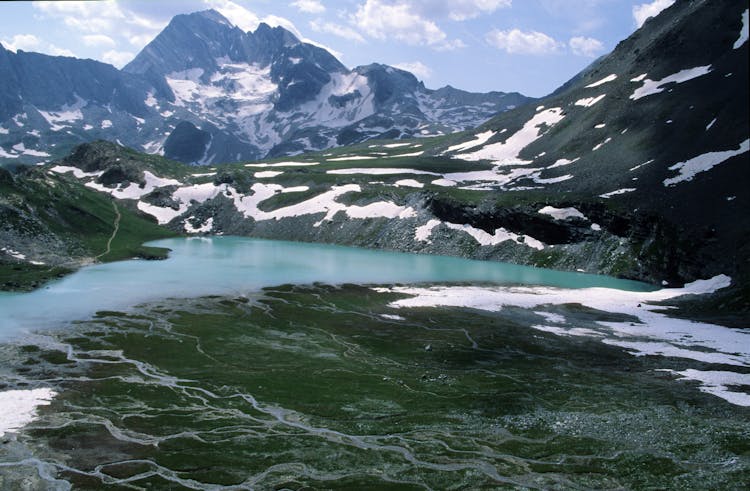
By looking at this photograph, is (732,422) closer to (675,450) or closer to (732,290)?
(675,450)

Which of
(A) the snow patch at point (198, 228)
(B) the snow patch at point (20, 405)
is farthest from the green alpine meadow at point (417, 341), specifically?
(A) the snow patch at point (198, 228)

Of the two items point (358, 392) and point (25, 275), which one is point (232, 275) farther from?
point (358, 392)

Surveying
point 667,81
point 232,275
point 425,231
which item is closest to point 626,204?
point 425,231

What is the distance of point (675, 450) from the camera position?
35.3 meters

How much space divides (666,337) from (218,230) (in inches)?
6168

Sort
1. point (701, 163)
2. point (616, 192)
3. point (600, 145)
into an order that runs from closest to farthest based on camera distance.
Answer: point (701, 163) < point (616, 192) < point (600, 145)

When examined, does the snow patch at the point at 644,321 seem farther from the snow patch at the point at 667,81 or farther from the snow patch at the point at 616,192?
the snow patch at the point at 667,81

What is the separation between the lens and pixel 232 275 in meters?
107

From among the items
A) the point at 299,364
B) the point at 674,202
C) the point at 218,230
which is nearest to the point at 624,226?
the point at 674,202

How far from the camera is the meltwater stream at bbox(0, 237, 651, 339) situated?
75562 mm

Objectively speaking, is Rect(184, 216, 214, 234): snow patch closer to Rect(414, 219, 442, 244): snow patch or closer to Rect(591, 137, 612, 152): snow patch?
Rect(414, 219, 442, 244): snow patch

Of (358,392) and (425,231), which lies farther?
(425,231)

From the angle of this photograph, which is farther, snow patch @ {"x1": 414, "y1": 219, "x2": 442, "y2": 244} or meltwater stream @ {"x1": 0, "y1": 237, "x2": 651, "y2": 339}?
snow patch @ {"x1": 414, "y1": 219, "x2": 442, "y2": 244}

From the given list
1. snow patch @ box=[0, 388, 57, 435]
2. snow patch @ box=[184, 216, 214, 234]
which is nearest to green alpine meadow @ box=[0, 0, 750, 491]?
snow patch @ box=[0, 388, 57, 435]
